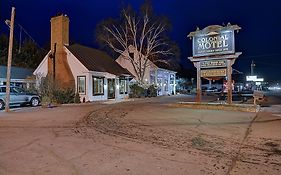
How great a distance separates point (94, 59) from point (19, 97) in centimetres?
1211

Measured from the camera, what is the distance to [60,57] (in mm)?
29047

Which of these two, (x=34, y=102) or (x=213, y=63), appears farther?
(x=34, y=102)

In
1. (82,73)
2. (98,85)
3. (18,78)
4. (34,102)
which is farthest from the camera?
(18,78)

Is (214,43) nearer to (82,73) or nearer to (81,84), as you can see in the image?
(82,73)

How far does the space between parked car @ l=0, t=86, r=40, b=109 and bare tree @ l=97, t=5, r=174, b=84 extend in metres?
14.9

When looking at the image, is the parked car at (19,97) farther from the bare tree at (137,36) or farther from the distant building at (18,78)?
the bare tree at (137,36)

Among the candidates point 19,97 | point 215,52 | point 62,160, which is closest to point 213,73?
point 215,52

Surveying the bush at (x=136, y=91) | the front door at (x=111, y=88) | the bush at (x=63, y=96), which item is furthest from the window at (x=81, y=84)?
the bush at (x=136, y=91)

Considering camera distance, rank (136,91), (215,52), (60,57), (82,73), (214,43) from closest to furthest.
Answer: (215,52) < (214,43) < (82,73) < (60,57) < (136,91)

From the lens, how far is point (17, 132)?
992cm

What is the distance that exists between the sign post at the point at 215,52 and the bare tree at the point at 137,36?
51.2 ft

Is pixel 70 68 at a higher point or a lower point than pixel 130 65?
lower

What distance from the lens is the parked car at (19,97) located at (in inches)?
829

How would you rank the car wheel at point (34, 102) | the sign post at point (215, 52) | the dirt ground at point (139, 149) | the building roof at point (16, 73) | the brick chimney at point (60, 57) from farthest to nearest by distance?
the building roof at point (16, 73), the brick chimney at point (60, 57), the car wheel at point (34, 102), the sign post at point (215, 52), the dirt ground at point (139, 149)
